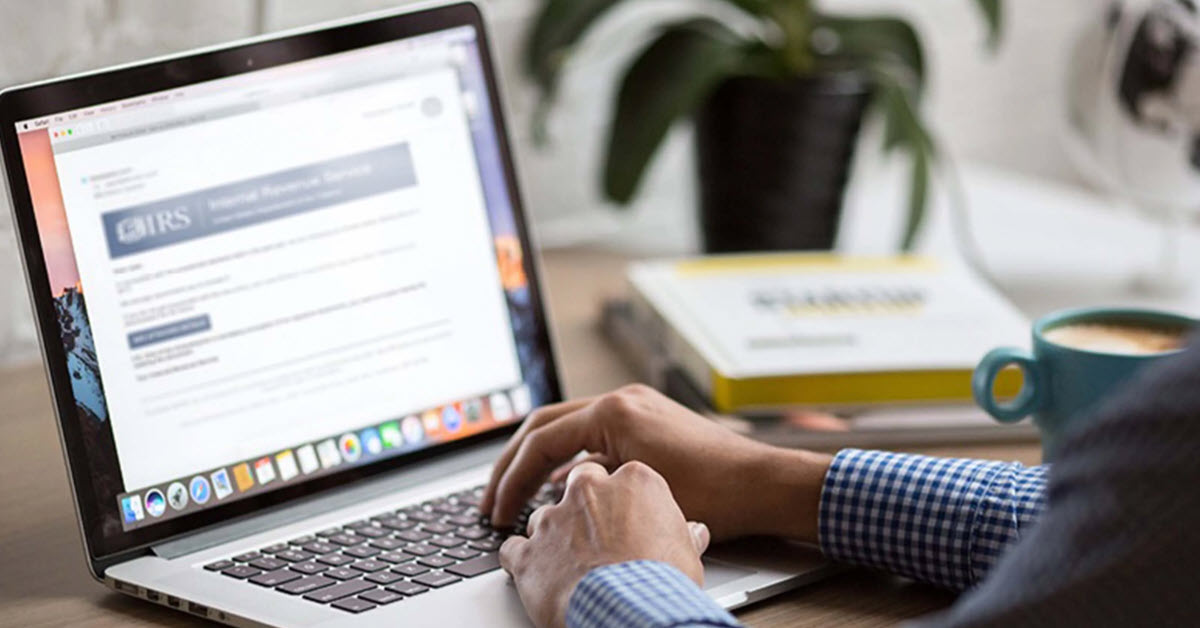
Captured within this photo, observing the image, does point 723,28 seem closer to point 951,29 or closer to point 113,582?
point 951,29

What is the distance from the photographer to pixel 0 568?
88cm

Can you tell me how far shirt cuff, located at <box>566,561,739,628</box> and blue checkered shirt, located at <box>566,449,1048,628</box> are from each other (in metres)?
0.15

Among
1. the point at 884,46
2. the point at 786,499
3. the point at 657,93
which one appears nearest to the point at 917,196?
the point at 884,46

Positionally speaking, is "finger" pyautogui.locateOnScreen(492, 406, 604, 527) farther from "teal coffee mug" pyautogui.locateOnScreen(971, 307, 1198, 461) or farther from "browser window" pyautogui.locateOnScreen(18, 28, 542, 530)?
"teal coffee mug" pyautogui.locateOnScreen(971, 307, 1198, 461)


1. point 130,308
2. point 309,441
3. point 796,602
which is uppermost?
point 130,308

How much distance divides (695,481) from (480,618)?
164mm

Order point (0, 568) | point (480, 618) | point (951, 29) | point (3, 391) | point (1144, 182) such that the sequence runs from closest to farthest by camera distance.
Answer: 1. point (480, 618)
2. point (0, 568)
3. point (3, 391)
4. point (1144, 182)
5. point (951, 29)

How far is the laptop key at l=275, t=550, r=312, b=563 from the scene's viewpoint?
850mm

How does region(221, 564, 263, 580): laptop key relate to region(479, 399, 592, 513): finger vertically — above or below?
below

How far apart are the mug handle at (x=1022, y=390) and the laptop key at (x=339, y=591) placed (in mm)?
403

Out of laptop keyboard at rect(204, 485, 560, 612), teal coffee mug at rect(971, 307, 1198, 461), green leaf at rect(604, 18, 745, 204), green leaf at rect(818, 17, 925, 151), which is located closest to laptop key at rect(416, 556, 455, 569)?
laptop keyboard at rect(204, 485, 560, 612)

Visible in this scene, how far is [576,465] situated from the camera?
2.91 feet

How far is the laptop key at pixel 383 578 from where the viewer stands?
81 centimetres

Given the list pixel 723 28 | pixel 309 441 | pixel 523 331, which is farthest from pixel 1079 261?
pixel 309 441
